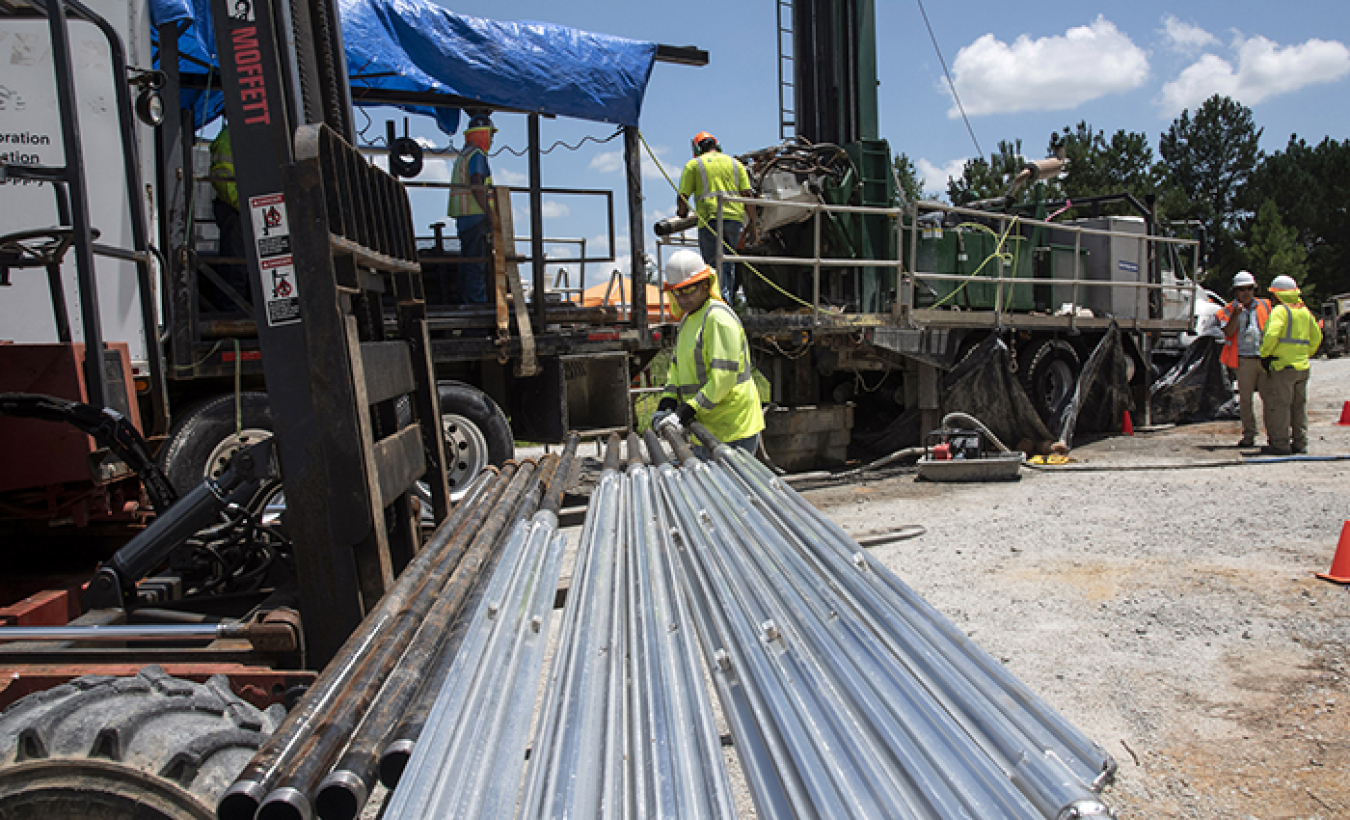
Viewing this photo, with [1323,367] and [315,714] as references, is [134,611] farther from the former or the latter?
[1323,367]

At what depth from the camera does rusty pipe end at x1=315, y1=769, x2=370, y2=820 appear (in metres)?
1.40

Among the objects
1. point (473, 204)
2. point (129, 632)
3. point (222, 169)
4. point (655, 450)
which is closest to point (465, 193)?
point (473, 204)

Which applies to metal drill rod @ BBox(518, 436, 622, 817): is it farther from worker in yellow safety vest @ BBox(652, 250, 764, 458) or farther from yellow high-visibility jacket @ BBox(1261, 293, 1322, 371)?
yellow high-visibility jacket @ BBox(1261, 293, 1322, 371)

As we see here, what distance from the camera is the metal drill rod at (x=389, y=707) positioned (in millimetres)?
1411

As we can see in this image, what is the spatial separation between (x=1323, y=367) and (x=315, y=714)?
29448mm

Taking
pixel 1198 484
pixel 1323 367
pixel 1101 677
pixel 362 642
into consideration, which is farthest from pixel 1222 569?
pixel 1323 367

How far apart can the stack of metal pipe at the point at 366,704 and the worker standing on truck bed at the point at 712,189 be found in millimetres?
7528

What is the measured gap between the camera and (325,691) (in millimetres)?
1668

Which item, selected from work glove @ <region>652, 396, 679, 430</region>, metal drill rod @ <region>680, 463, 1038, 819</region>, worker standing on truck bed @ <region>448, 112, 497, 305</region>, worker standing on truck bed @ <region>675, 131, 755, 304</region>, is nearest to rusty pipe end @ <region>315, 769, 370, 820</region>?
metal drill rod @ <region>680, 463, 1038, 819</region>

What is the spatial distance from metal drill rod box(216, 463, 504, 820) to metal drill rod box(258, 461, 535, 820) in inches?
0.6

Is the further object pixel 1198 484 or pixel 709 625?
pixel 1198 484

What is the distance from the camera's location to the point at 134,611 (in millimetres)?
2926

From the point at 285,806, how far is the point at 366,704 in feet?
1.05

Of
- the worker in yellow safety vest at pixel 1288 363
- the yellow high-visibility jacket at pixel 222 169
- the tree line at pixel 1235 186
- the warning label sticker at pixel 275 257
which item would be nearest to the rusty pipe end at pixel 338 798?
the warning label sticker at pixel 275 257
